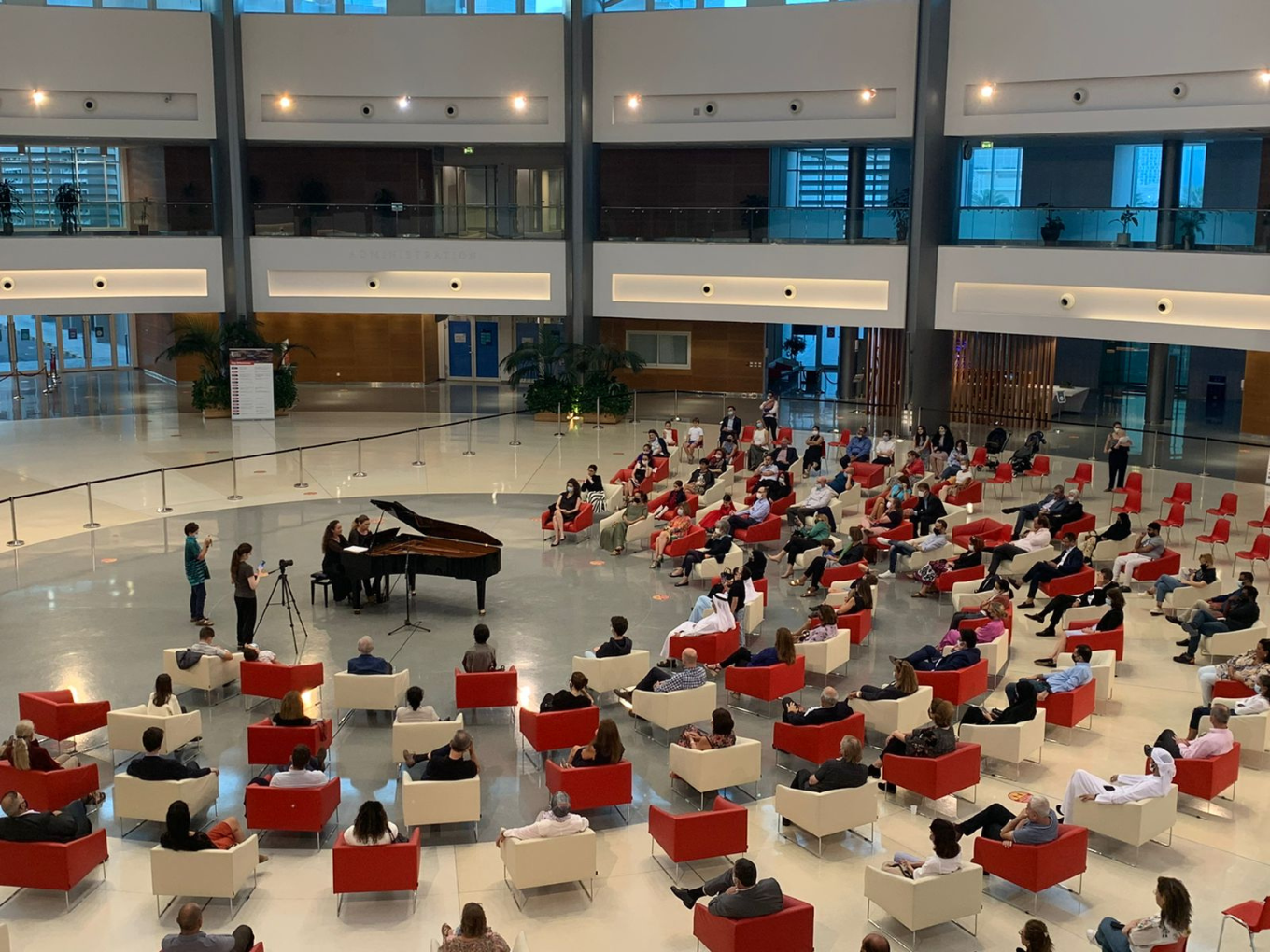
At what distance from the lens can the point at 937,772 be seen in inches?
408

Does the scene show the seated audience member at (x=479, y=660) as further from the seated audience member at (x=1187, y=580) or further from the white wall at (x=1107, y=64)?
the white wall at (x=1107, y=64)

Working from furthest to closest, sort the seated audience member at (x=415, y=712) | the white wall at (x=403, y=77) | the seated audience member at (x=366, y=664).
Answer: the white wall at (x=403, y=77) < the seated audience member at (x=366, y=664) < the seated audience member at (x=415, y=712)

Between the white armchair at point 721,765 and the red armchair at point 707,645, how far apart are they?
2.71m

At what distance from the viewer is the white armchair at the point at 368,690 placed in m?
12.1

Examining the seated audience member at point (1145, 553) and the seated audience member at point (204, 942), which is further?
the seated audience member at point (1145, 553)

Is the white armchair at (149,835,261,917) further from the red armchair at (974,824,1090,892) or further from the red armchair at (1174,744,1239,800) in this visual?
the red armchair at (1174,744,1239,800)

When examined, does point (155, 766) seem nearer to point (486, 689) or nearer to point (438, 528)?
point (486, 689)

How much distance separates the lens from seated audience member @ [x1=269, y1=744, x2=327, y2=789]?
987cm

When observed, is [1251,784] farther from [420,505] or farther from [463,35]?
[463,35]

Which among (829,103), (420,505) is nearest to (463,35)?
(829,103)

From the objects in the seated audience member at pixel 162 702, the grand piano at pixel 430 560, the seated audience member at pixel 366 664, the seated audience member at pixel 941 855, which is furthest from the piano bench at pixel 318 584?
the seated audience member at pixel 941 855

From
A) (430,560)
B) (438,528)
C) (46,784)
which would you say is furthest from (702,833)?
(438,528)

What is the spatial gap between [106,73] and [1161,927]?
28.5 m

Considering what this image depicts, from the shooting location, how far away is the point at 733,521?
60.5 ft
